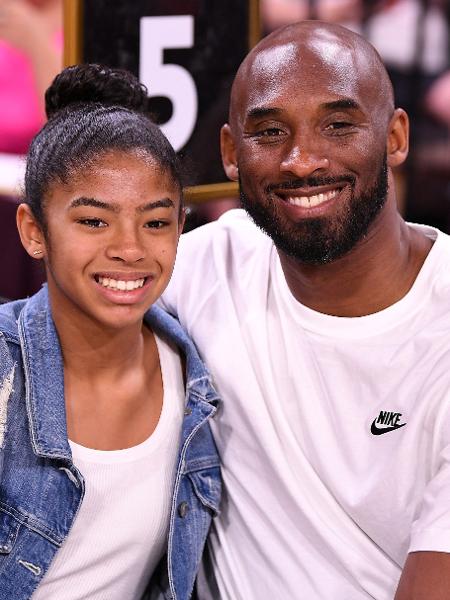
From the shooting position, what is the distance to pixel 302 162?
5.82ft

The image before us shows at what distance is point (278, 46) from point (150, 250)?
1.48 feet

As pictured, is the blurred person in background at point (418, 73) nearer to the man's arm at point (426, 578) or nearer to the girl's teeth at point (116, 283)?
the girl's teeth at point (116, 283)

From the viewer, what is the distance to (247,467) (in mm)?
1887

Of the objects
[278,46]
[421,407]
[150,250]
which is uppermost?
[278,46]

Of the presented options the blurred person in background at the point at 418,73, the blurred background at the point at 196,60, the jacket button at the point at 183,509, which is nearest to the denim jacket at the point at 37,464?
the jacket button at the point at 183,509

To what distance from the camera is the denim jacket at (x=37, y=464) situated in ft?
5.41

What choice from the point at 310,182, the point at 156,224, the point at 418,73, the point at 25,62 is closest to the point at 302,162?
the point at 310,182

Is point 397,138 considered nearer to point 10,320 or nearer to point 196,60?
point 10,320

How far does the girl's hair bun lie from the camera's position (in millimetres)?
1820

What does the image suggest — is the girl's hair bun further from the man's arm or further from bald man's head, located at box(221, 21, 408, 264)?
the man's arm

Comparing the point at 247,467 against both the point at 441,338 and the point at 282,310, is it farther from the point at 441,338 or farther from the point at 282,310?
the point at 441,338

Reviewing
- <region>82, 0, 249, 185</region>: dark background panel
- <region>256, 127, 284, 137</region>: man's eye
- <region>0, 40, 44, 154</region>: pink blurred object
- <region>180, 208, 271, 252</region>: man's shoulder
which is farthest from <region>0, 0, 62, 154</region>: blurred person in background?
<region>256, 127, 284, 137</region>: man's eye

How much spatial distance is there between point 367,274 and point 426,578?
1.78 feet

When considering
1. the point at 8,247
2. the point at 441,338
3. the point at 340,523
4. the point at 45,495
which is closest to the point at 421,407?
the point at 441,338
